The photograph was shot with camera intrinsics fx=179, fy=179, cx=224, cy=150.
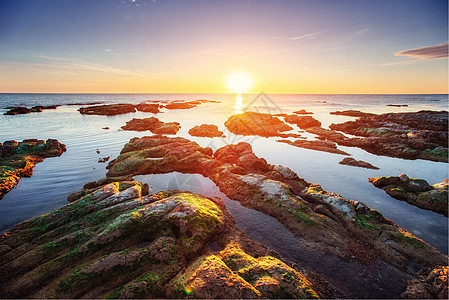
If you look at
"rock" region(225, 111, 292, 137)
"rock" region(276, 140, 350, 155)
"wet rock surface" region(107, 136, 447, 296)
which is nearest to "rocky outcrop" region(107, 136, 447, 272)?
"wet rock surface" region(107, 136, 447, 296)

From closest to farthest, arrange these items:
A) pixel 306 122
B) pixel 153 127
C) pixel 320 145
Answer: pixel 320 145
pixel 153 127
pixel 306 122

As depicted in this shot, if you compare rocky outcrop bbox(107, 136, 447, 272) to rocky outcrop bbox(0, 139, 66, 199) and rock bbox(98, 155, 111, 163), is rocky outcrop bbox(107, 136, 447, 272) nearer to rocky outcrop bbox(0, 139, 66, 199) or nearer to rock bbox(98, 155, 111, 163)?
rock bbox(98, 155, 111, 163)

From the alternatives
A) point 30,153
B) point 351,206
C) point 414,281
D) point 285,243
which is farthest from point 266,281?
point 30,153

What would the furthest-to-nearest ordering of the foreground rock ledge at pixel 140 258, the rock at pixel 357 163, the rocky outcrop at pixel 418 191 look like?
1. the rock at pixel 357 163
2. the rocky outcrop at pixel 418 191
3. the foreground rock ledge at pixel 140 258

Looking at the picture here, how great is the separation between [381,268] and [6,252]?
2632 cm

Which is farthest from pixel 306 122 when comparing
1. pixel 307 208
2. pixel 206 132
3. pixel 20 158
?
pixel 20 158

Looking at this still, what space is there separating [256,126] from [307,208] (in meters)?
49.5

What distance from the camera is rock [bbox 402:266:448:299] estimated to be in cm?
1074

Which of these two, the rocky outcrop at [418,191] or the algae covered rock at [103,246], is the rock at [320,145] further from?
the algae covered rock at [103,246]

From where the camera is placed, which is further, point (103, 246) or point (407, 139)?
point (407, 139)

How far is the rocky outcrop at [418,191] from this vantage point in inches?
758

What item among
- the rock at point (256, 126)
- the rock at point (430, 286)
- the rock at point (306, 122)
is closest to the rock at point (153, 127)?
the rock at point (256, 126)

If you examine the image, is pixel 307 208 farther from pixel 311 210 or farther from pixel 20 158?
pixel 20 158

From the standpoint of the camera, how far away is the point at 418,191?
21.1 m
